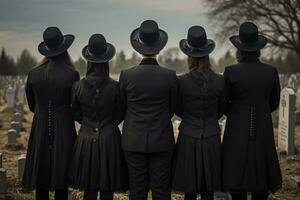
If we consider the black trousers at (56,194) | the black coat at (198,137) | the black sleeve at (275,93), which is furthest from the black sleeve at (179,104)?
the black trousers at (56,194)

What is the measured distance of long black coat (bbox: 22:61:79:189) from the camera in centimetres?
513

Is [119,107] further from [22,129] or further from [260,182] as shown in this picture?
[22,129]

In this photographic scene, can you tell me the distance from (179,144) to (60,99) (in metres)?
1.29

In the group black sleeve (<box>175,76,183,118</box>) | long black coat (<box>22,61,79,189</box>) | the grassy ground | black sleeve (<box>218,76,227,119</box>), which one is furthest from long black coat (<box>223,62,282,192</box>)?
the grassy ground

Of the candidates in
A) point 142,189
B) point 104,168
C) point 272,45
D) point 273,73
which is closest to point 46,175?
point 104,168

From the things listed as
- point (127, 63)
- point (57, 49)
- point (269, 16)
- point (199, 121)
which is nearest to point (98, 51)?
point (57, 49)

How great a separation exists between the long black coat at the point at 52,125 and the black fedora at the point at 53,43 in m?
0.12

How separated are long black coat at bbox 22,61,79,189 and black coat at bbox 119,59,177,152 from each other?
2.27ft

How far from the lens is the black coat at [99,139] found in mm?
Result: 4953

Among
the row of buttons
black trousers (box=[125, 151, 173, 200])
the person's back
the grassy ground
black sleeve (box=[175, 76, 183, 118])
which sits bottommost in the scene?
the grassy ground

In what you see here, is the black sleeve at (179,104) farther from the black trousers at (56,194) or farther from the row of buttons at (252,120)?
the black trousers at (56,194)

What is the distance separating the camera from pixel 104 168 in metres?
4.96

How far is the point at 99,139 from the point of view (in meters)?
4.96

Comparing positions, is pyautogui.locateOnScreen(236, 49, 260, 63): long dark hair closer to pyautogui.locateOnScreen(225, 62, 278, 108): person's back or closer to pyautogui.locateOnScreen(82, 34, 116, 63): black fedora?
pyautogui.locateOnScreen(225, 62, 278, 108): person's back
